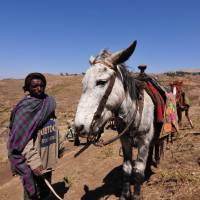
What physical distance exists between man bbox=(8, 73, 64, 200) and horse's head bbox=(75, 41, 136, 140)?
36.3 inches

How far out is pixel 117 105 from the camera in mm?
3660

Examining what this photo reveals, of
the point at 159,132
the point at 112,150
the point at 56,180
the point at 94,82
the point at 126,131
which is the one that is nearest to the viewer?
the point at 94,82

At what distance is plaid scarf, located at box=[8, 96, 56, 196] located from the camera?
3.70m

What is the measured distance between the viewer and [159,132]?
4.83 m

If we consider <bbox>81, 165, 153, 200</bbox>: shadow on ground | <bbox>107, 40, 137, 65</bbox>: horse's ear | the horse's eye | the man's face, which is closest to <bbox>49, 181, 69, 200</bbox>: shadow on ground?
<bbox>81, 165, 153, 200</bbox>: shadow on ground

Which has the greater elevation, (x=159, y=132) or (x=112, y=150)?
(x=159, y=132)

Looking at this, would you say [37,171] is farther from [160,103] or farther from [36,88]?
[160,103]

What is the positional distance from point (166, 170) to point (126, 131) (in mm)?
2254

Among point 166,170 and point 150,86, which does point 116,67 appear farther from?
point 166,170

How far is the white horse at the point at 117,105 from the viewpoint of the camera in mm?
3245

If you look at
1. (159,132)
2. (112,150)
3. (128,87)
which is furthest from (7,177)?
(128,87)

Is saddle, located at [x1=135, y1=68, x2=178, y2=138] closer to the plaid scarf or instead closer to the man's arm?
the plaid scarf

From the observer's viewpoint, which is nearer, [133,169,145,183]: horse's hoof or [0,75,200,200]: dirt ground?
[133,169,145,183]: horse's hoof

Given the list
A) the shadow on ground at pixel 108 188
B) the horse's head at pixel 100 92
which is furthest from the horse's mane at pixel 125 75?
the shadow on ground at pixel 108 188
